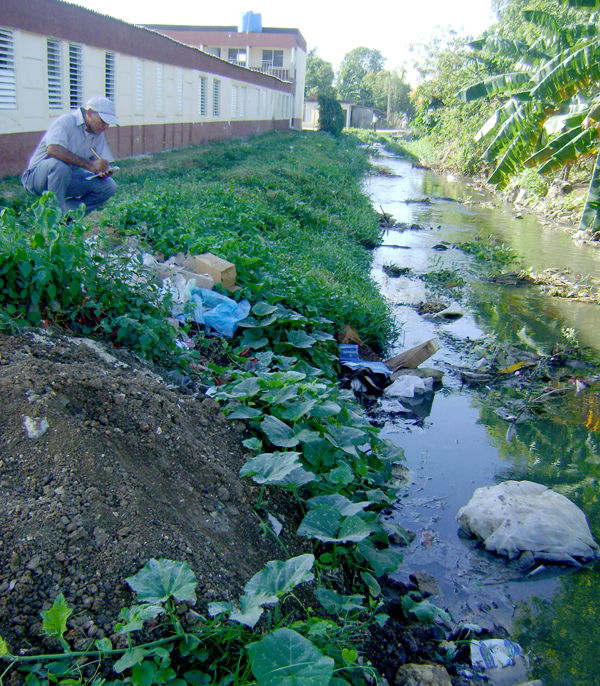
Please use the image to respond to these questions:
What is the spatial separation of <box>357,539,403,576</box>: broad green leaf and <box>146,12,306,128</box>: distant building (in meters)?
31.1

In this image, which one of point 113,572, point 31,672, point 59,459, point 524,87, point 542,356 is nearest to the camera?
point 31,672

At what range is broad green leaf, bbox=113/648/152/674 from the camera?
1485 millimetres

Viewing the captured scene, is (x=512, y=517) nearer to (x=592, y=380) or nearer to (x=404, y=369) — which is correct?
(x=404, y=369)

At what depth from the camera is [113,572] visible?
178cm

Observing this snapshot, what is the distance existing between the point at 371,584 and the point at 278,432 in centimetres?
81

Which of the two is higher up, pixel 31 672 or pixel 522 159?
pixel 522 159

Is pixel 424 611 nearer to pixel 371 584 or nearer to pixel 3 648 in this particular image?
pixel 371 584

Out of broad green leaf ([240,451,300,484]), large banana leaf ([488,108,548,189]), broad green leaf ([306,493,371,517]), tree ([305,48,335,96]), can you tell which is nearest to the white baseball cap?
broad green leaf ([240,451,300,484])

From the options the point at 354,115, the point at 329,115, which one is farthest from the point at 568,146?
the point at 354,115

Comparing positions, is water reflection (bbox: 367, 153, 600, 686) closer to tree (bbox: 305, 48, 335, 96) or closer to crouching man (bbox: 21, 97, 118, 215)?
crouching man (bbox: 21, 97, 118, 215)

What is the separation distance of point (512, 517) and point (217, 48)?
3386 cm

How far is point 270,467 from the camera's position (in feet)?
7.79

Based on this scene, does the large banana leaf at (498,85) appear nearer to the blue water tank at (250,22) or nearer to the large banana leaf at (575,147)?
the large banana leaf at (575,147)

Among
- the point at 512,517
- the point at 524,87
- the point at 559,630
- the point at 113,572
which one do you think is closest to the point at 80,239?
the point at 113,572
